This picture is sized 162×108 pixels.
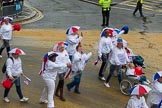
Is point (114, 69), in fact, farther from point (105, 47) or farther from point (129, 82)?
point (105, 47)

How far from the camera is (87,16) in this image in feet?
85.6

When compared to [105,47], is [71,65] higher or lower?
higher

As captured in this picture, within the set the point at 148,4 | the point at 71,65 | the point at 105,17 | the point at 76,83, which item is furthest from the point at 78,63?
the point at 148,4

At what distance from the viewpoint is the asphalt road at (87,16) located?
2331cm

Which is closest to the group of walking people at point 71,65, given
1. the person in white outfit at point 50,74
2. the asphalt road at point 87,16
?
the person in white outfit at point 50,74

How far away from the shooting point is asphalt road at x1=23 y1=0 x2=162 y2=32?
2331 cm

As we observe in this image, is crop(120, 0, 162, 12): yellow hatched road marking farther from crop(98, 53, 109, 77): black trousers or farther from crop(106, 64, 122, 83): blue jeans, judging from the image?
crop(106, 64, 122, 83): blue jeans

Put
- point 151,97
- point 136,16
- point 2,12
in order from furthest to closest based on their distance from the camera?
point 136,16, point 2,12, point 151,97

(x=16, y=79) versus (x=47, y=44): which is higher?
(x=16, y=79)

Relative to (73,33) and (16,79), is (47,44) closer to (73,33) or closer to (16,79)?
(73,33)

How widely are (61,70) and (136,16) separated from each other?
16.2 m

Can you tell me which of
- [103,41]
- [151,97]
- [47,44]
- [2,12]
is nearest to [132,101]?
[151,97]

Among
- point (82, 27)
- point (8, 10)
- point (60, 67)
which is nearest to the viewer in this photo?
point (60, 67)

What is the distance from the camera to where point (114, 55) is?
13203mm
